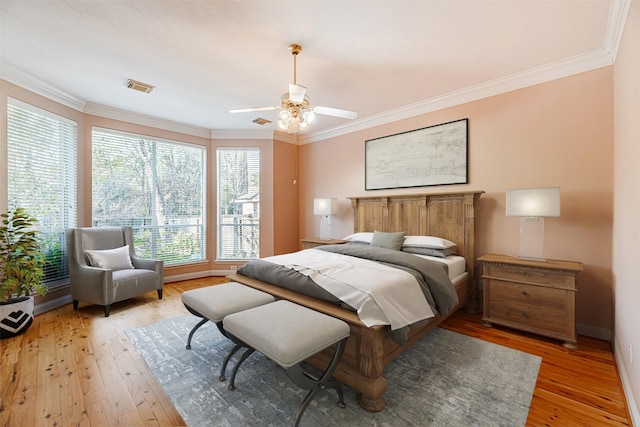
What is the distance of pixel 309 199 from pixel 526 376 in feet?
13.7

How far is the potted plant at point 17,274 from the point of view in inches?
104

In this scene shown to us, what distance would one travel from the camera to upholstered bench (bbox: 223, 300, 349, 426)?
4.81 feet

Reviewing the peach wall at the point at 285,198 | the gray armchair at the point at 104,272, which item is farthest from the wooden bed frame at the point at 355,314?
the peach wall at the point at 285,198

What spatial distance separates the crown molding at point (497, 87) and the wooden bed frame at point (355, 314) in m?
1.23

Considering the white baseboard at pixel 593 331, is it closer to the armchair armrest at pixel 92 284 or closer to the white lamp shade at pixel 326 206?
the white lamp shade at pixel 326 206

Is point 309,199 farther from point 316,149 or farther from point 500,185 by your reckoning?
point 500,185

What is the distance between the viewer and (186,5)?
2.00 meters

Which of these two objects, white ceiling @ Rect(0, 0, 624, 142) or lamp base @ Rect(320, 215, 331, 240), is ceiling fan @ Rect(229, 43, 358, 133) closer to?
white ceiling @ Rect(0, 0, 624, 142)

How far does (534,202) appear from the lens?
8.66 feet

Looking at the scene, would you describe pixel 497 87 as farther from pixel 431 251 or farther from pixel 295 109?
pixel 295 109

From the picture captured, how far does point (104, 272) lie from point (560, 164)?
520 cm

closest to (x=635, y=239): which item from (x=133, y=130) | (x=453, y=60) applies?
(x=453, y=60)

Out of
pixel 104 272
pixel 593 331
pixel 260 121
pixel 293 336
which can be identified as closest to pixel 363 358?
pixel 293 336

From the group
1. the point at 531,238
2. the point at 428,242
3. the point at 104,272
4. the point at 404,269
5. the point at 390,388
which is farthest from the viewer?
the point at 428,242
